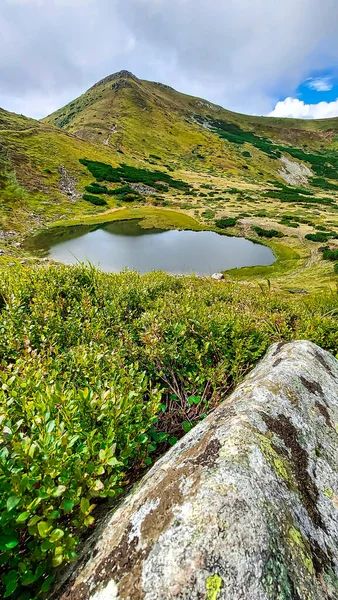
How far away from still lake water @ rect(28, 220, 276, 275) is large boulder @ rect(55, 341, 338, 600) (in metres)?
28.9

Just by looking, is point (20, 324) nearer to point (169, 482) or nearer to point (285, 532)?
point (169, 482)

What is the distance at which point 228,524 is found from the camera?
6.23 feet

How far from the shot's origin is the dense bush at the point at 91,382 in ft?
6.49

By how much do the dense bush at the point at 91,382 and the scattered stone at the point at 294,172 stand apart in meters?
133

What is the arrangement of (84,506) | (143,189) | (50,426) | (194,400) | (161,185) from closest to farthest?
(84,506)
(50,426)
(194,400)
(143,189)
(161,185)

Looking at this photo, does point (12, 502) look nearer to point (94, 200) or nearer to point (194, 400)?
point (194, 400)

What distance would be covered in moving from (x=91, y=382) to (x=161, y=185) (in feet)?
251

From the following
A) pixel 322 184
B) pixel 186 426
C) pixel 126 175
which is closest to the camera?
pixel 186 426

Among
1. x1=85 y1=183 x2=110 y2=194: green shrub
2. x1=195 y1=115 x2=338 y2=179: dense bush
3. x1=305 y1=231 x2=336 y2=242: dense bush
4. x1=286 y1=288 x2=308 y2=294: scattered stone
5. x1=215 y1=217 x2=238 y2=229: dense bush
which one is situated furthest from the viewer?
x1=195 y1=115 x2=338 y2=179: dense bush

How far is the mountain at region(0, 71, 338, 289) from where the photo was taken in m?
41.8

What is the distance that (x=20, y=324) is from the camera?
5441mm

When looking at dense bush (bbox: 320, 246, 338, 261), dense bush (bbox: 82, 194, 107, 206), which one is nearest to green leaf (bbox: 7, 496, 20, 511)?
dense bush (bbox: 320, 246, 338, 261)

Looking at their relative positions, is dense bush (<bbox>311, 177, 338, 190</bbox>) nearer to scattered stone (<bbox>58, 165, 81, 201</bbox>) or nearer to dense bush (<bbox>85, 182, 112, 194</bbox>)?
dense bush (<bbox>85, 182, 112, 194</bbox>)

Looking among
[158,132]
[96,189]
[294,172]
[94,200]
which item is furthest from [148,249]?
[158,132]
